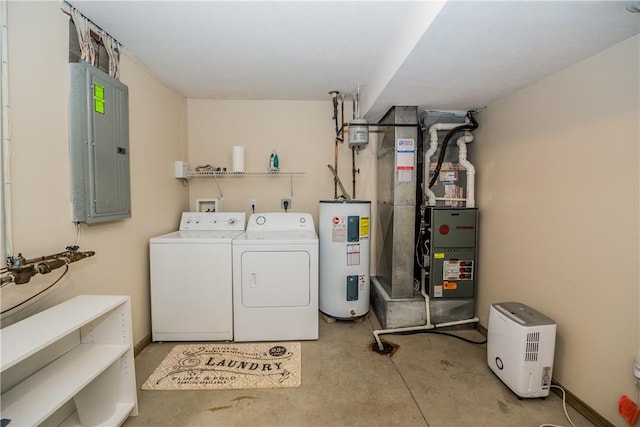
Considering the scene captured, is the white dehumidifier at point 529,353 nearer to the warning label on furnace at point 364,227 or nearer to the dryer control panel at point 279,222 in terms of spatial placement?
the warning label on furnace at point 364,227

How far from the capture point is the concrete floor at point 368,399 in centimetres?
159

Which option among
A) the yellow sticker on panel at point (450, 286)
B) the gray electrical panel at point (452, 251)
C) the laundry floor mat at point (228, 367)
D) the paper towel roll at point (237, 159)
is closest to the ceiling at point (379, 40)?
the paper towel roll at point (237, 159)

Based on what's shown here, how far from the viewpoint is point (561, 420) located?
160 cm

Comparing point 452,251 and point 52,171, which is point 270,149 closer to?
point 52,171

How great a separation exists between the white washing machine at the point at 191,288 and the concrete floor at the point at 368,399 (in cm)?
23

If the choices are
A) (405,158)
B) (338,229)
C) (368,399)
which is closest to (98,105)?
(338,229)

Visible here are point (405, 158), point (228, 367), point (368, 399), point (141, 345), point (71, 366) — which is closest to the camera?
point (71, 366)

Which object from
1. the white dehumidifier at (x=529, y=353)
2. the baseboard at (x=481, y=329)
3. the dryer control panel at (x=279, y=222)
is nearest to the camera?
the white dehumidifier at (x=529, y=353)

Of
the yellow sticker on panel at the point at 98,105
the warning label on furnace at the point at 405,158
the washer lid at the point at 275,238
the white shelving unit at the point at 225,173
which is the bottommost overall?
the washer lid at the point at 275,238

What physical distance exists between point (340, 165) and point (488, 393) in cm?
243

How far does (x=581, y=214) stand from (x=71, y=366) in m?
2.98

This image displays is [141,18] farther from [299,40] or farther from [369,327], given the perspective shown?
[369,327]

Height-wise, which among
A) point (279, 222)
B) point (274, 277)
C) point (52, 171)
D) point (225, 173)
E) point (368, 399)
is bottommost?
point (368, 399)

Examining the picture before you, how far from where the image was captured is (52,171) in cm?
148
